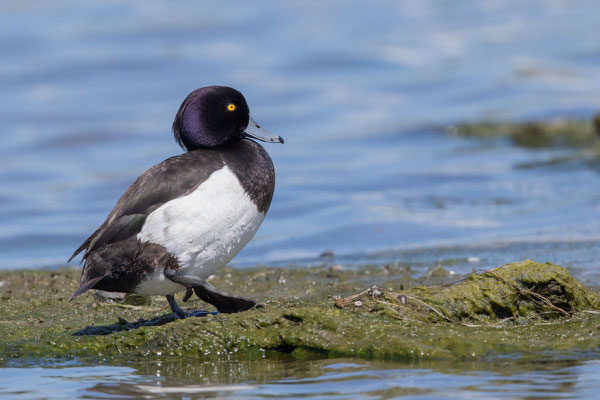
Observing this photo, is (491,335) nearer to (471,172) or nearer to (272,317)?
(272,317)

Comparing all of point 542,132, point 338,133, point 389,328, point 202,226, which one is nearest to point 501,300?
point 389,328

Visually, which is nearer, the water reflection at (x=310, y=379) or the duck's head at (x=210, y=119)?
the water reflection at (x=310, y=379)

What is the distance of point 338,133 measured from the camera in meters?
16.6

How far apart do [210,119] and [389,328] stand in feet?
6.11

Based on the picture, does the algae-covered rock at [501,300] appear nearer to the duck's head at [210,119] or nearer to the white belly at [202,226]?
the white belly at [202,226]

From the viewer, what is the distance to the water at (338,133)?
5.13m

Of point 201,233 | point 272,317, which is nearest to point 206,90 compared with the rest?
point 201,233

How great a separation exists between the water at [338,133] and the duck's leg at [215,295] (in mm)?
465

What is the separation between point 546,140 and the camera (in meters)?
15.2

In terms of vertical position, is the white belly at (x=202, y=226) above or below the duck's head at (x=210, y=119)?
below

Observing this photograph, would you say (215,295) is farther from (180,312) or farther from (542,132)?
(542,132)

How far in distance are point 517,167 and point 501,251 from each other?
5.07 metres

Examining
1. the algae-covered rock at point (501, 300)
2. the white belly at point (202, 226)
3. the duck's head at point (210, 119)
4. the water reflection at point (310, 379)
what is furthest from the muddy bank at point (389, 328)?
the duck's head at point (210, 119)

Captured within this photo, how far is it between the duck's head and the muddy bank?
1135 millimetres
